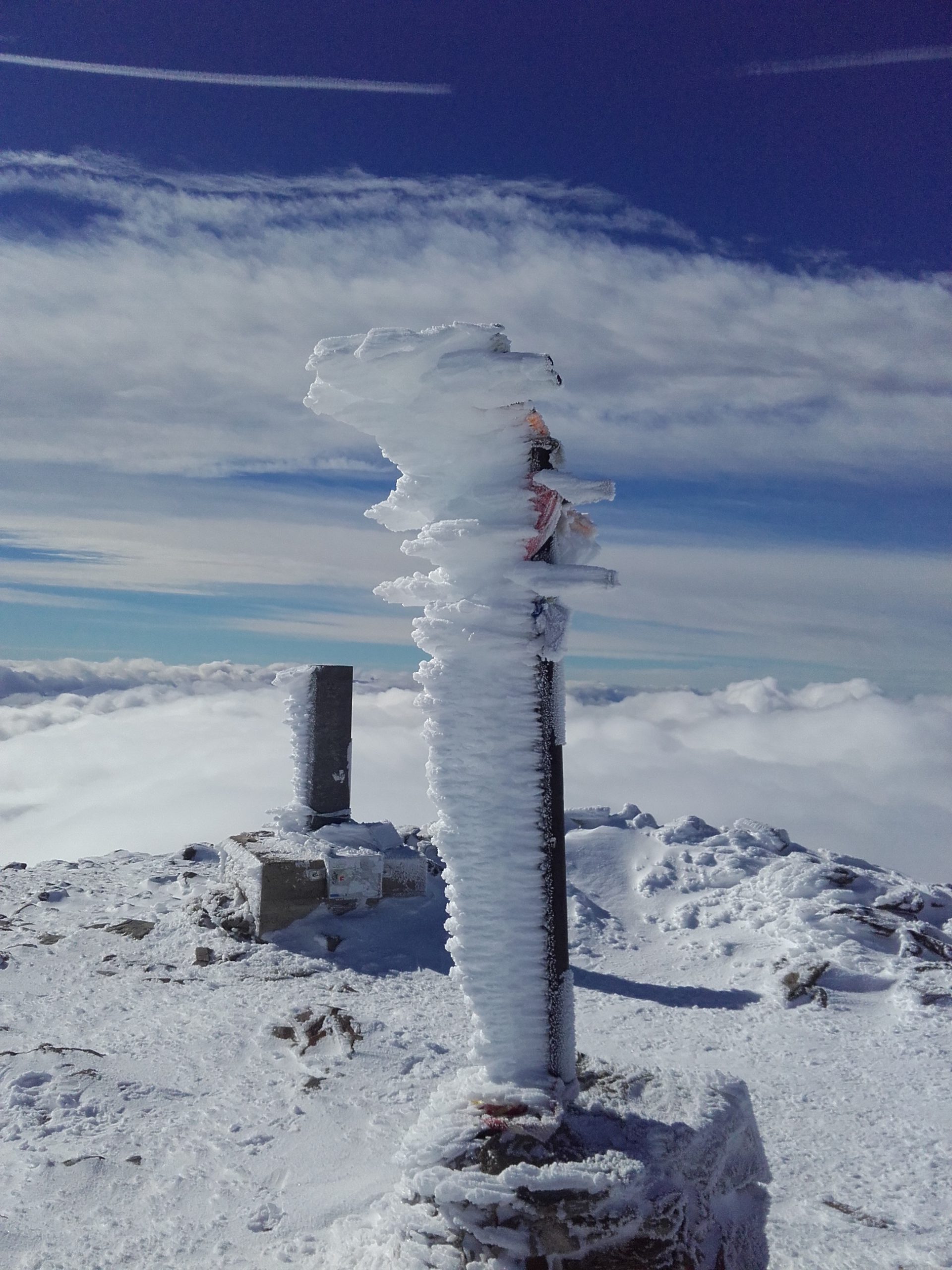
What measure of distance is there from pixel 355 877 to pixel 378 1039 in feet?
11.5

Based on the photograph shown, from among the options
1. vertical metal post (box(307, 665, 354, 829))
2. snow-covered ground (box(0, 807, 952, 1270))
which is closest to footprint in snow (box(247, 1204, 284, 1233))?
snow-covered ground (box(0, 807, 952, 1270))

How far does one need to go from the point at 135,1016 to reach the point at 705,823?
9300 millimetres

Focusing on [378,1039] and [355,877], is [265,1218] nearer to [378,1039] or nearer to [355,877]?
[378,1039]

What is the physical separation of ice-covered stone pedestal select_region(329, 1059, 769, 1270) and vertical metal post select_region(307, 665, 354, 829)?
7.28m

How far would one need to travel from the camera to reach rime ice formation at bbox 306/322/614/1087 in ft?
15.9

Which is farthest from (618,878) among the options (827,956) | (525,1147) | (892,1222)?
(525,1147)

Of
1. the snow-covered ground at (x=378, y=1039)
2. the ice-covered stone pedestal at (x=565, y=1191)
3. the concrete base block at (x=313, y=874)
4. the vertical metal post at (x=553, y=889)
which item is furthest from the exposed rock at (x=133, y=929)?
the vertical metal post at (x=553, y=889)

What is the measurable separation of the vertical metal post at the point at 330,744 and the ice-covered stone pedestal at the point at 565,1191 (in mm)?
7284

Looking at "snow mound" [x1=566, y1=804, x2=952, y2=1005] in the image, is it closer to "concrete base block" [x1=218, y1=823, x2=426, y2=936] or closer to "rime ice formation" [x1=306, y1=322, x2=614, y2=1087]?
"concrete base block" [x1=218, y1=823, x2=426, y2=936]

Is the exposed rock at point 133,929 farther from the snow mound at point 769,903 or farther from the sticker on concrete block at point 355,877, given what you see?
the snow mound at point 769,903

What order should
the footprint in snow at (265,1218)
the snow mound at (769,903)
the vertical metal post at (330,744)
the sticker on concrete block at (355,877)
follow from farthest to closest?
the vertical metal post at (330,744) → the sticker on concrete block at (355,877) → the snow mound at (769,903) → the footprint in snow at (265,1218)

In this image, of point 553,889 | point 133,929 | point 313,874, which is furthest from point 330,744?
point 553,889

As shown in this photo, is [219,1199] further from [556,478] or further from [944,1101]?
[944,1101]

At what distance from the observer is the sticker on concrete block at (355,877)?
11.1 m
